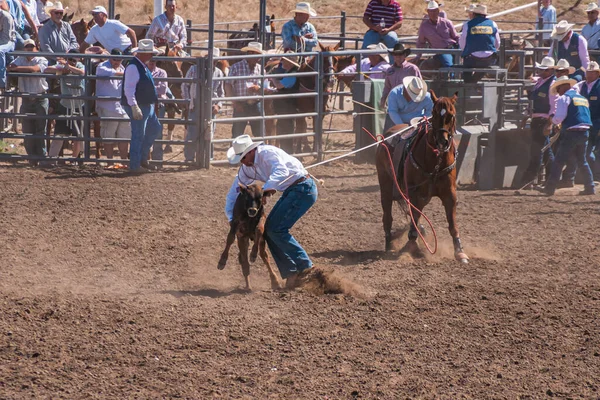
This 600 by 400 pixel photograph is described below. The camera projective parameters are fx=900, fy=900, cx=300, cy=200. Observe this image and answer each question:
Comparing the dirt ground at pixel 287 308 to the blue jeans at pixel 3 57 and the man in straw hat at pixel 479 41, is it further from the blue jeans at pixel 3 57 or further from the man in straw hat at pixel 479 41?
the man in straw hat at pixel 479 41

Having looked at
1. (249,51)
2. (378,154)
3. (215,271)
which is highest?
(249,51)

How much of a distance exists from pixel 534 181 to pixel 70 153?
7.61m

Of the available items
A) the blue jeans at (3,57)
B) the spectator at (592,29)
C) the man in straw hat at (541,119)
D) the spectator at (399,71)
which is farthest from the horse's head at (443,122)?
the spectator at (592,29)

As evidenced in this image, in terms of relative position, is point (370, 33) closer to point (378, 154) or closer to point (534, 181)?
point (534, 181)

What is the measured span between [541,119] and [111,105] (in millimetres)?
6424

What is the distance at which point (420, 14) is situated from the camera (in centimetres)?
3008

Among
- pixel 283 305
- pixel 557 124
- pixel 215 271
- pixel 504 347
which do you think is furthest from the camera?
pixel 557 124

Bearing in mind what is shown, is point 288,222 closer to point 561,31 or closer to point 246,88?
point 246,88

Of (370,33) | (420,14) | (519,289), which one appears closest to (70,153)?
(370,33)

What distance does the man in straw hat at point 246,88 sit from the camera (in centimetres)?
1413

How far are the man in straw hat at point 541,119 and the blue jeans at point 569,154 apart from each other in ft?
0.94

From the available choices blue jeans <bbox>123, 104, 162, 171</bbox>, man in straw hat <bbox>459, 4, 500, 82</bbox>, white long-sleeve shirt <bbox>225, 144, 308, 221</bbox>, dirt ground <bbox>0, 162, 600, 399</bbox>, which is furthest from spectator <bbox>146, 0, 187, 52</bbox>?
white long-sleeve shirt <bbox>225, 144, 308, 221</bbox>

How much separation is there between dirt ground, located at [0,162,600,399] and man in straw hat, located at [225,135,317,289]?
33cm

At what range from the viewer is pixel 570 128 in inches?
505
